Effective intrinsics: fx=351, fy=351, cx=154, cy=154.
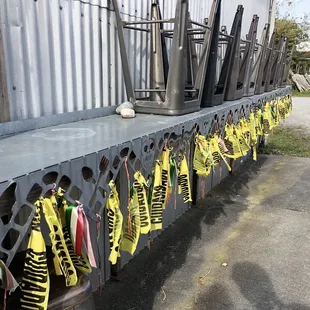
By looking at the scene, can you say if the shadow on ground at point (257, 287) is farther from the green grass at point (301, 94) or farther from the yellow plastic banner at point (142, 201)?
the green grass at point (301, 94)

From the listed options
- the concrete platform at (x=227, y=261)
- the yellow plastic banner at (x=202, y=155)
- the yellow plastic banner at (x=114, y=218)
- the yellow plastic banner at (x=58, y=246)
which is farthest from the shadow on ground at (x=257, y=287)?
the yellow plastic banner at (x=58, y=246)

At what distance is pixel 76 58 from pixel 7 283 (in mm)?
1772

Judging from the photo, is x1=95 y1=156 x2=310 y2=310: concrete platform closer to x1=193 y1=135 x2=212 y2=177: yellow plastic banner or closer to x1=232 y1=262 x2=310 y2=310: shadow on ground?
x1=232 y1=262 x2=310 y2=310: shadow on ground

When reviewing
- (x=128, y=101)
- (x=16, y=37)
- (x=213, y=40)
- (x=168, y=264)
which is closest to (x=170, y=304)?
(x=168, y=264)

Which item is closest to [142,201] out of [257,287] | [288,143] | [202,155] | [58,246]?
[58,246]

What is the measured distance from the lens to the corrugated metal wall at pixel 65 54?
204 centimetres

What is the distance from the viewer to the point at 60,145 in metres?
1.69

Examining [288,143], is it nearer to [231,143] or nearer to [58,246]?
[231,143]

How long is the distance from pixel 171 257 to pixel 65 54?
213 cm

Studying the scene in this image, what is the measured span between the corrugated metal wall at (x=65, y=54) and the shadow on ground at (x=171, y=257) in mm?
1519

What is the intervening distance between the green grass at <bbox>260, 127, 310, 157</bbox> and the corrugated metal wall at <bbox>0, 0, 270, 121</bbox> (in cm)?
565

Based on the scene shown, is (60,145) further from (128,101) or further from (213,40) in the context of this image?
(213,40)

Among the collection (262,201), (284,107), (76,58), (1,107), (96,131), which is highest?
(76,58)

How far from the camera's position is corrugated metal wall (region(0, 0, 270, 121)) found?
6.68ft
